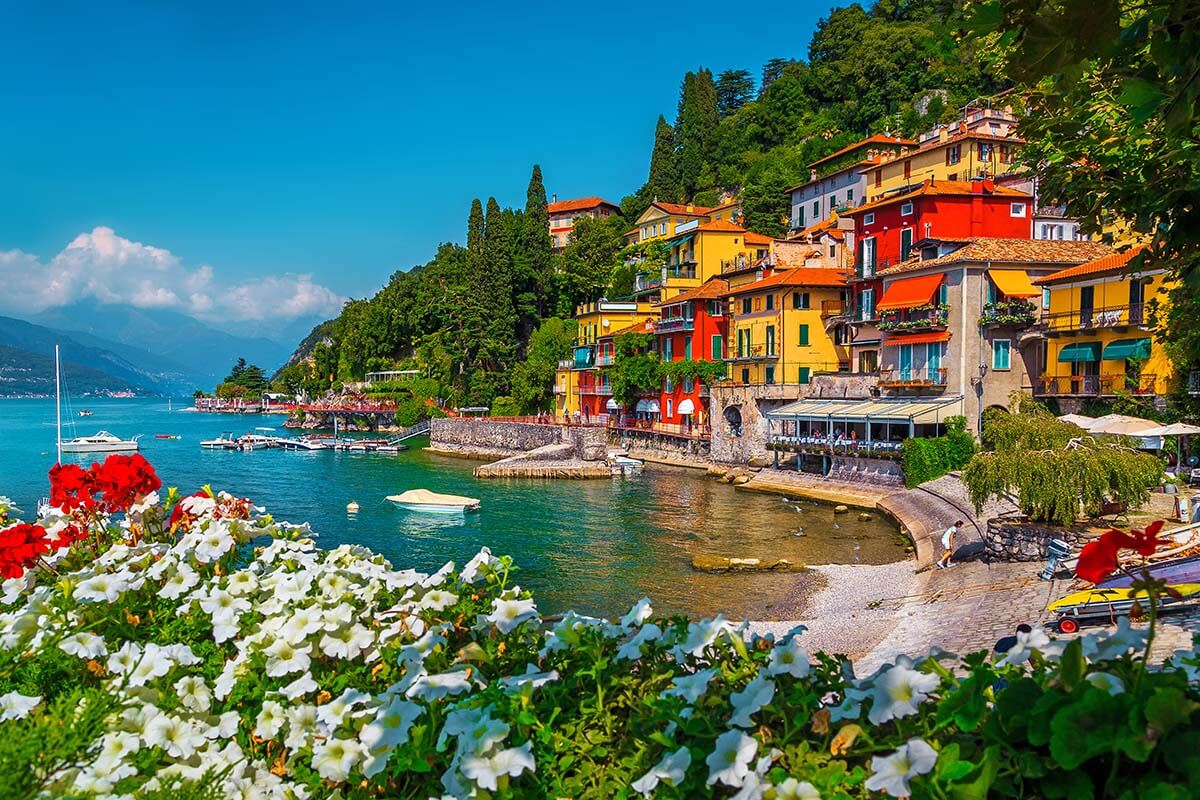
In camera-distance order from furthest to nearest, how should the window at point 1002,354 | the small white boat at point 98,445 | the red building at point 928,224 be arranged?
1. the small white boat at point 98,445
2. the red building at point 928,224
3. the window at point 1002,354

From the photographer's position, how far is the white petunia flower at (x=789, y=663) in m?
2.78

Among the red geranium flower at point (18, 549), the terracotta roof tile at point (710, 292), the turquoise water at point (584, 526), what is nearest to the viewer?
the red geranium flower at point (18, 549)

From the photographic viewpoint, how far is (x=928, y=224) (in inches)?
1531

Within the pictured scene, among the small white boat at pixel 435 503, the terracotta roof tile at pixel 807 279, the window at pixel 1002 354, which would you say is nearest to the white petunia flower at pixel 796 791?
the small white boat at pixel 435 503

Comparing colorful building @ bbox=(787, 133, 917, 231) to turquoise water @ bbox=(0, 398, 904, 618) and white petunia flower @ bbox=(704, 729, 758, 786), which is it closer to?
turquoise water @ bbox=(0, 398, 904, 618)

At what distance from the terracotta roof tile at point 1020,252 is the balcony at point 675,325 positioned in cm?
1681

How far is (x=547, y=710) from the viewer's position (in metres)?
2.98

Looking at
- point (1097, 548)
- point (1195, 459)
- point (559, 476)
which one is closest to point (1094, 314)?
point (1195, 459)

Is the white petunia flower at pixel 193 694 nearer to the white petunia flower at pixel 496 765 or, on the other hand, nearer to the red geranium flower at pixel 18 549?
the white petunia flower at pixel 496 765

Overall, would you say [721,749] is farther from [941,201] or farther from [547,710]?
[941,201]

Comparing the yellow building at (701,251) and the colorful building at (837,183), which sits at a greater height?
the colorful building at (837,183)

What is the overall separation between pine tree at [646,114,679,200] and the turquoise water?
47394 mm

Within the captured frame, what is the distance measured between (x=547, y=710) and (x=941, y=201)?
41.0 m

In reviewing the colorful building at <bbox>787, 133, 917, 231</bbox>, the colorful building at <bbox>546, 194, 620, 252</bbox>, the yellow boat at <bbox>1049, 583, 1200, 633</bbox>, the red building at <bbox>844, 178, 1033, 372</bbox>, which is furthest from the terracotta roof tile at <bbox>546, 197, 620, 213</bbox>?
the yellow boat at <bbox>1049, 583, 1200, 633</bbox>
